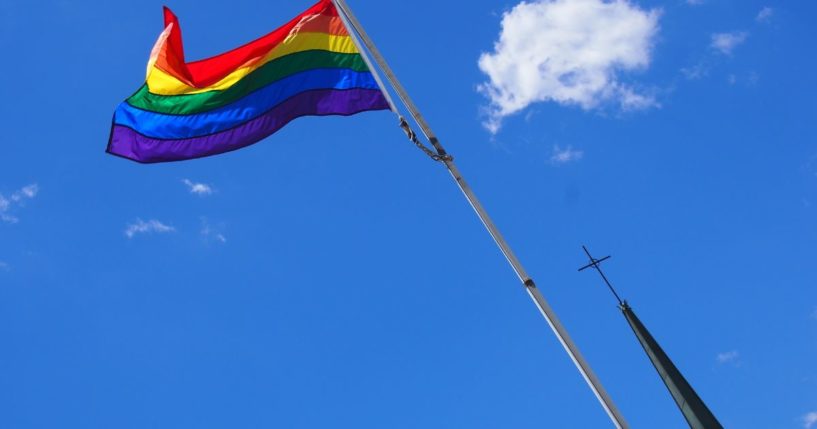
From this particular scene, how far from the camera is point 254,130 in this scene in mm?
17094

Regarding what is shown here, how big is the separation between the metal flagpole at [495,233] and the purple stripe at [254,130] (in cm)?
178

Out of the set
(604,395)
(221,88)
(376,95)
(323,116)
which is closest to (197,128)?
(221,88)

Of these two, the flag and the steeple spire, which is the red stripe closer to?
the flag

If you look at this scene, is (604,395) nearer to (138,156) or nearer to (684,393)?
(684,393)

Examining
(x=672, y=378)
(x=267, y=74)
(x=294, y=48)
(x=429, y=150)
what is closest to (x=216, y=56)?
(x=267, y=74)

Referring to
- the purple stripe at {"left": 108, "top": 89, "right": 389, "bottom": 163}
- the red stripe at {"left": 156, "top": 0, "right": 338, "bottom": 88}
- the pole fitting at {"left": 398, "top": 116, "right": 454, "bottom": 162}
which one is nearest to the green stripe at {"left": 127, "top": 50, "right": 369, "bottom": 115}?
the red stripe at {"left": 156, "top": 0, "right": 338, "bottom": 88}

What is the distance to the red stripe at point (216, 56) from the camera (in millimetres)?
17578

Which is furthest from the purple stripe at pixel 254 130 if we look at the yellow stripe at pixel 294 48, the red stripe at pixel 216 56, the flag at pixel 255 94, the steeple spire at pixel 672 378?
the steeple spire at pixel 672 378

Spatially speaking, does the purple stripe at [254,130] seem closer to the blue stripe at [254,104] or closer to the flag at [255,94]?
the flag at [255,94]

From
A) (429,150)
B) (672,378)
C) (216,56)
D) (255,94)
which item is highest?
(216,56)

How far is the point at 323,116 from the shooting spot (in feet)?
56.7

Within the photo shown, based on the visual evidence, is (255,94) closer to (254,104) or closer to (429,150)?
(254,104)

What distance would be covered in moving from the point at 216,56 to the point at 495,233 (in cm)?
793

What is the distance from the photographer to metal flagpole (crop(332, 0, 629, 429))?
11969 millimetres
